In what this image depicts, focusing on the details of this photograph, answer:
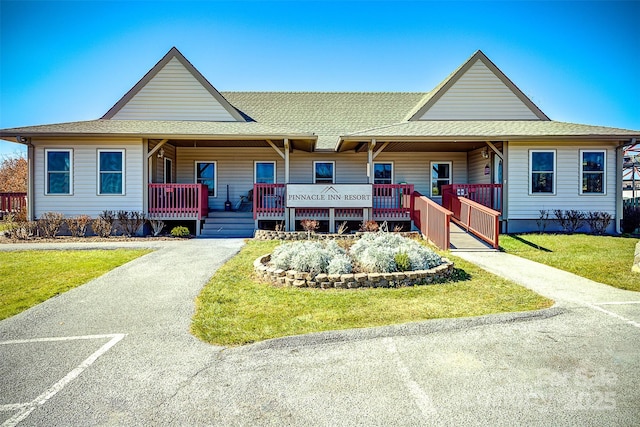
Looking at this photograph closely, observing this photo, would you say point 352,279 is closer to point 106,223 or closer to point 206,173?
point 106,223

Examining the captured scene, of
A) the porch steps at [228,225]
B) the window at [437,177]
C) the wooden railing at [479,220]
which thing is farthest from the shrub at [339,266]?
the window at [437,177]

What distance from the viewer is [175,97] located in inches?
658

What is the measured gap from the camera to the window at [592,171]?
1469cm

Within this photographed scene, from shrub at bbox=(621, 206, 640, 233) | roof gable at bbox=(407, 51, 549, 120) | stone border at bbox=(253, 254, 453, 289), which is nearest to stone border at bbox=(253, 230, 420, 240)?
stone border at bbox=(253, 254, 453, 289)

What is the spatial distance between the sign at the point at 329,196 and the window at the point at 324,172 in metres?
4.01

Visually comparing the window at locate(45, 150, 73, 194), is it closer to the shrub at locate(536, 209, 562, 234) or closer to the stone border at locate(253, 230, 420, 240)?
the stone border at locate(253, 230, 420, 240)

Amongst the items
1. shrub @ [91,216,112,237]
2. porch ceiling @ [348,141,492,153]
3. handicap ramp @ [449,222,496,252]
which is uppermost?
porch ceiling @ [348,141,492,153]

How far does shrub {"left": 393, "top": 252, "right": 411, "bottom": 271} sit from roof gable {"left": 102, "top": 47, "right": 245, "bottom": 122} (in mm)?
11579

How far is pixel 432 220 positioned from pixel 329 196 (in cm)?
394

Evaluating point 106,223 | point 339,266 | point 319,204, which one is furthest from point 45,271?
point 319,204

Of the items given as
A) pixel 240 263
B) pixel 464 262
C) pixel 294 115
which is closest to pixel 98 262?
pixel 240 263

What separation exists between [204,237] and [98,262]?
4.88m

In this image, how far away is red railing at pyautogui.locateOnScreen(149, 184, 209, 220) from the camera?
14633 millimetres

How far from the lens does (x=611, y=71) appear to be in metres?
18.5
